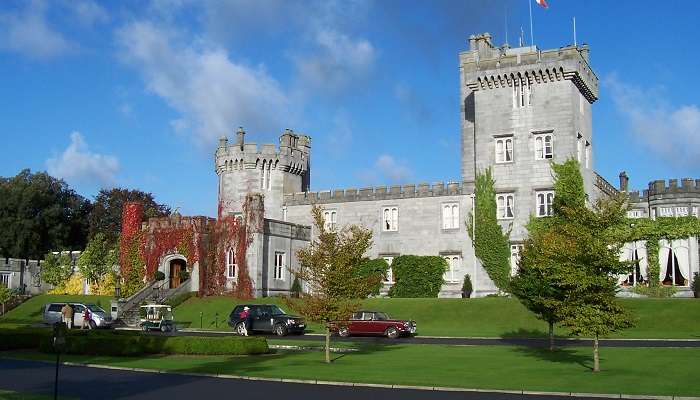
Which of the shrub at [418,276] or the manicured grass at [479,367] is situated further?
the shrub at [418,276]

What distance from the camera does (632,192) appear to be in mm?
68188

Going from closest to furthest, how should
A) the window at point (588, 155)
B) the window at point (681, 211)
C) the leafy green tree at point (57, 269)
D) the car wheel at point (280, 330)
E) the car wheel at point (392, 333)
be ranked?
the car wheel at point (392, 333)
the car wheel at point (280, 330)
the window at point (588, 155)
the window at point (681, 211)
the leafy green tree at point (57, 269)

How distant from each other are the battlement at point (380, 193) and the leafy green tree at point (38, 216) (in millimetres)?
34477

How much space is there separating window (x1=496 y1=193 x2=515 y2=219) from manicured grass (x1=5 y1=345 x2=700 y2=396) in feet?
74.5

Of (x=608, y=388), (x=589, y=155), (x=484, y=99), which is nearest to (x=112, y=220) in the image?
(x=484, y=99)

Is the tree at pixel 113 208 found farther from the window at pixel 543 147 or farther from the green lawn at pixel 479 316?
the window at pixel 543 147

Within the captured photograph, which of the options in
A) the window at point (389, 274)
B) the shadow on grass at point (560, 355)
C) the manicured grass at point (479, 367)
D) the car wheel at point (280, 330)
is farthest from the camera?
the window at point (389, 274)

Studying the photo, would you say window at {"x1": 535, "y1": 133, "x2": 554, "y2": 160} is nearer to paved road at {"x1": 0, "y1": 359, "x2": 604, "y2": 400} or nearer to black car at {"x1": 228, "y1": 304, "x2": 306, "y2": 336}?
black car at {"x1": 228, "y1": 304, "x2": 306, "y2": 336}

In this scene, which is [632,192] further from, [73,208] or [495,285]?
[73,208]

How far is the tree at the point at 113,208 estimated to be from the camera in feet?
280

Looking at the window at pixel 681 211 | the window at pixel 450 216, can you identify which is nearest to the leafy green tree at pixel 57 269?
the window at pixel 450 216

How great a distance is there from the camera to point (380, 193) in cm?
5697

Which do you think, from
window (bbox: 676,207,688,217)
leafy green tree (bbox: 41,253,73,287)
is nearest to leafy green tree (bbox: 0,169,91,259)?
leafy green tree (bbox: 41,253,73,287)

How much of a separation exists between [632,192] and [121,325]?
154 ft
